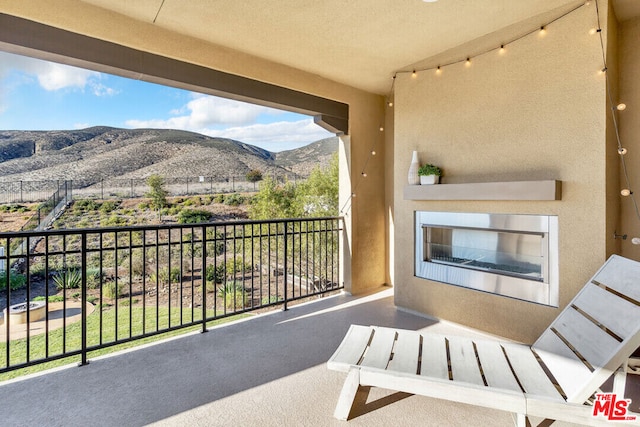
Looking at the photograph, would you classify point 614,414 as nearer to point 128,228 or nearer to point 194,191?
point 128,228

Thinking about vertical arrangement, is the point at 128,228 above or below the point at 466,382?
above

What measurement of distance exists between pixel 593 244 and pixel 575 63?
129cm

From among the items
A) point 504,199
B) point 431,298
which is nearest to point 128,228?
point 431,298

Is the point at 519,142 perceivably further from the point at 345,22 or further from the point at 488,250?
the point at 345,22

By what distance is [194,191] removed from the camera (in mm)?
10648

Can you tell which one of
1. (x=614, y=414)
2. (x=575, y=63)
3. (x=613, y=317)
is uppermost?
(x=575, y=63)

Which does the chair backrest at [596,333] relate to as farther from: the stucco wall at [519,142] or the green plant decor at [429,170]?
the green plant decor at [429,170]

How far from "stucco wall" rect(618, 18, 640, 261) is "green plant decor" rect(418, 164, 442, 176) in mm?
1325

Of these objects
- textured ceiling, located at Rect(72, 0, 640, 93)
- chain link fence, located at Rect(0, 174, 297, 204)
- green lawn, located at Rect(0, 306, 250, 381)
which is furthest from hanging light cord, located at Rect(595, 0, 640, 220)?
chain link fence, located at Rect(0, 174, 297, 204)

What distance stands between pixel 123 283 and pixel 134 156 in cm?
400

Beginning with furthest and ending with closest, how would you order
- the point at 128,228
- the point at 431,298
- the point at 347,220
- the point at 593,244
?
the point at 347,220 → the point at 431,298 → the point at 128,228 → the point at 593,244

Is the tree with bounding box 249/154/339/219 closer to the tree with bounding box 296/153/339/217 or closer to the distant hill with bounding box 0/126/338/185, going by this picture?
the tree with bounding box 296/153/339/217

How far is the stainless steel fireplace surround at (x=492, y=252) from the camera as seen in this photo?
2.54 meters

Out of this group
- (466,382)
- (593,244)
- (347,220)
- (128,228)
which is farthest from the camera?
(347,220)
